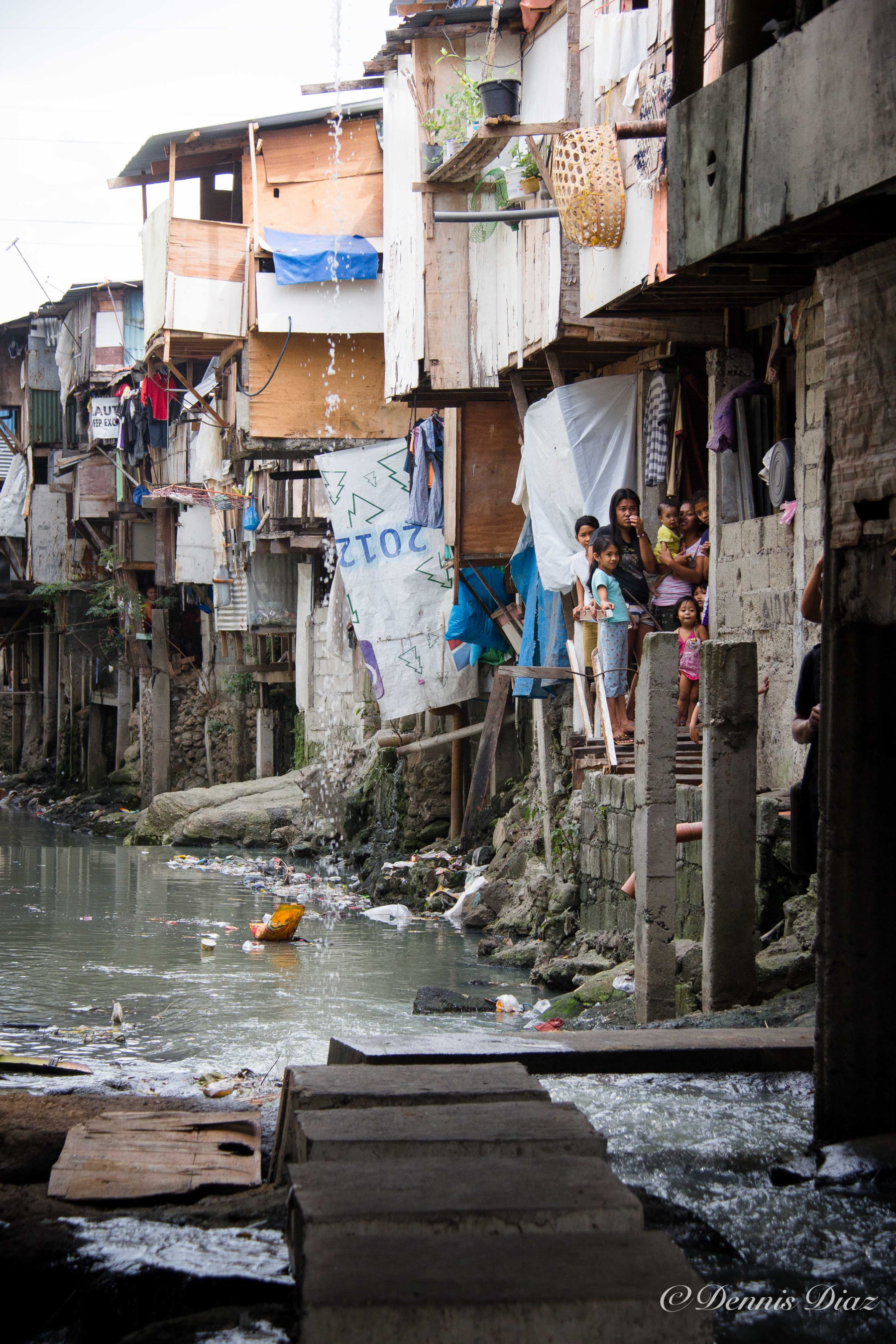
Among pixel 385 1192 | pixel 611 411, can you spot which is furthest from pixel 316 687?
pixel 385 1192

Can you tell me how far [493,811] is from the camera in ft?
51.6

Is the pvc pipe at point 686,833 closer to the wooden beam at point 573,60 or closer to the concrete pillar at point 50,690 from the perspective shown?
the wooden beam at point 573,60

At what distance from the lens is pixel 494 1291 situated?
250 centimetres

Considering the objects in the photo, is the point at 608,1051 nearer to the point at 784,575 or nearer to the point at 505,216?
the point at 784,575

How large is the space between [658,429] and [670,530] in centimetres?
88

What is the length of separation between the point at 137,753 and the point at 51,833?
5.73m

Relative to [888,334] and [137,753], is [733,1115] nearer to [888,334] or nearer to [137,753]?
[888,334]

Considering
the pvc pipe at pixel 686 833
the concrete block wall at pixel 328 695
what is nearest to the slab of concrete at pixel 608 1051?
the pvc pipe at pixel 686 833

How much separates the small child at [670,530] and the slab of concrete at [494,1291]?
28.7ft

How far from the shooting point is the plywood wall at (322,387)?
2019cm

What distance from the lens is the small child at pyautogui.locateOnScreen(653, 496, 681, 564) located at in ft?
36.0

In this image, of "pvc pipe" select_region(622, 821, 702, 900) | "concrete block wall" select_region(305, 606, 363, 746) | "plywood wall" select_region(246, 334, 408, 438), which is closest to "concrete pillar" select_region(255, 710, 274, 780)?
"concrete block wall" select_region(305, 606, 363, 746)

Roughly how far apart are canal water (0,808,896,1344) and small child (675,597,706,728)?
8.49 ft

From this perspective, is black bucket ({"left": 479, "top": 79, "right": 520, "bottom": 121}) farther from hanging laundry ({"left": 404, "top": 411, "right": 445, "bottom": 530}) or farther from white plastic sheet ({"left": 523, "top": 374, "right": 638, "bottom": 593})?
hanging laundry ({"left": 404, "top": 411, "right": 445, "bottom": 530})
